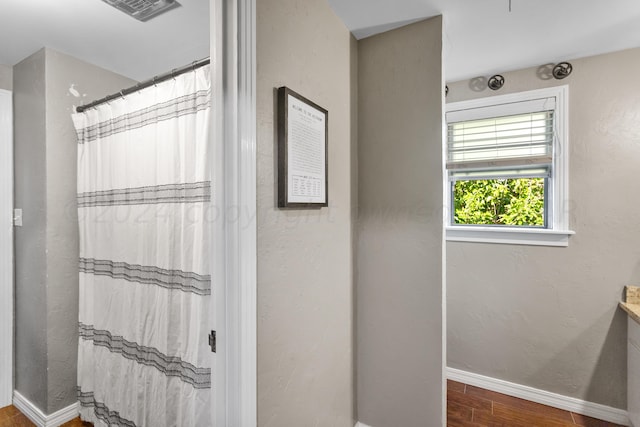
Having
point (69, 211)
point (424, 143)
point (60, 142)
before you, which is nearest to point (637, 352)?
point (424, 143)

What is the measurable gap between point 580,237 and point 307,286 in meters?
1.90

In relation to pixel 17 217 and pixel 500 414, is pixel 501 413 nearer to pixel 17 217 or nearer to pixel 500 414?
pixel 500 414

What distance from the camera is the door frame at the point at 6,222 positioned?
4.70ft

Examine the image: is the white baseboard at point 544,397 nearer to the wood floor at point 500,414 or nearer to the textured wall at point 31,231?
→ the wood floor at point 500,414

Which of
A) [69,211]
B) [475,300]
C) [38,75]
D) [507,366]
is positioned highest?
[38,75]

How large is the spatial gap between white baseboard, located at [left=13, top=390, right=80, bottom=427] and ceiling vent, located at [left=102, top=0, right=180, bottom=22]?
199 cm

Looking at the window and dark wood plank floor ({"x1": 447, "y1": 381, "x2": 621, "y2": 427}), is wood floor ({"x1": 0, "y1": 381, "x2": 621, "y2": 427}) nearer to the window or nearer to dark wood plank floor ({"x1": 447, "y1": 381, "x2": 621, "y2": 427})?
dark wood plank floor ({"x1": 447, "y1": 381, "x2": 621, "y2": 427})

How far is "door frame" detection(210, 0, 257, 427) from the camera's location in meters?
1.00

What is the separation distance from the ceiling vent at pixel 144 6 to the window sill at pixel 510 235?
224 cm

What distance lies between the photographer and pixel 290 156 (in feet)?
4.02

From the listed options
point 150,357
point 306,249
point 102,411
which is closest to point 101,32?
point 306,249

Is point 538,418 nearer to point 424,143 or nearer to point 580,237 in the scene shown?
point 580,237

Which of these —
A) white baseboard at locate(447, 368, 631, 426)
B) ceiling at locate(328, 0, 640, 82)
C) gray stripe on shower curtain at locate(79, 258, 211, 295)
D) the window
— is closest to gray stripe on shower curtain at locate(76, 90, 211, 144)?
gray stripe on shower curtain at locate(79, 258, 211, 295)

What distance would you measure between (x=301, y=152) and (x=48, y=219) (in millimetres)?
1442
